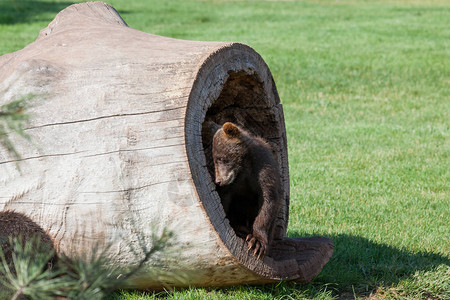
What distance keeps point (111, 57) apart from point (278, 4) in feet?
81.9

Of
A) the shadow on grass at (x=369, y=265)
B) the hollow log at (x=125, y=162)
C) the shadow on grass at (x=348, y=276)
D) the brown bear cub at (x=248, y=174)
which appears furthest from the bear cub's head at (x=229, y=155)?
the shadow on grass at (x=369, y=265)

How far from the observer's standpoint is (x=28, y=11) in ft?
76.0

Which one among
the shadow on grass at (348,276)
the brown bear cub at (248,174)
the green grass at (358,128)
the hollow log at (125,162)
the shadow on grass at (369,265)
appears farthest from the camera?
the green grass at (358,128)

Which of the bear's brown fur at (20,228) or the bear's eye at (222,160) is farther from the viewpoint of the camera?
the bear's eye at (222,160)

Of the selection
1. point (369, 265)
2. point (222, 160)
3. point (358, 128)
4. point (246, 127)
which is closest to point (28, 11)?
point (358, 128)

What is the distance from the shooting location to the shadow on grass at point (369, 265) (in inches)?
183

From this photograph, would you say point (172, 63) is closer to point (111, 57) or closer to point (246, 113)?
point (111, 57)

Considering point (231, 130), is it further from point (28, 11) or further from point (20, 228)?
point (28, 11)

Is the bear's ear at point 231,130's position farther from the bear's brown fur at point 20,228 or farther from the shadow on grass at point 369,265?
the bear's brown fur at point 20,228

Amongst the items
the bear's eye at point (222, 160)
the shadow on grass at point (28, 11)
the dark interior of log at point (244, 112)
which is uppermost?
the shadow on grass at point (28, 11)

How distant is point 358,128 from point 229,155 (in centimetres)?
626

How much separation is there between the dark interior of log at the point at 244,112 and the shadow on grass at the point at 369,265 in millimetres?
845

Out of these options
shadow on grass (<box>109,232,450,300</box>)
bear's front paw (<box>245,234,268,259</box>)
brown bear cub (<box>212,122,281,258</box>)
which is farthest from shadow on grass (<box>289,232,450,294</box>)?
bear's front paw (<box>245,234,268,259</box>)

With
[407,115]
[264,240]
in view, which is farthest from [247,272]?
[407,115]
